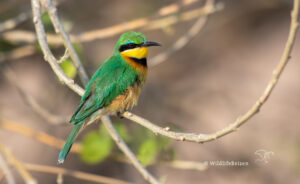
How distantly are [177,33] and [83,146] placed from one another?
248cm

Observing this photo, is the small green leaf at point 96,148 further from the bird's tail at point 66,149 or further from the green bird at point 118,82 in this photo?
the bird's tail at point 66,149

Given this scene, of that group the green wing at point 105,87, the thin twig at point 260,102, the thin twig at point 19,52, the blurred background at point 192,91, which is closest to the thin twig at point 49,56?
the green wing at point 105,87

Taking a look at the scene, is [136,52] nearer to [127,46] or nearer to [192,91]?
[127,46]

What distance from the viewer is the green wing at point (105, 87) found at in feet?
7.40

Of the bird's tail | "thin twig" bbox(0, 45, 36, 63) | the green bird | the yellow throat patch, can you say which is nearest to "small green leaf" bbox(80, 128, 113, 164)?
the green bird

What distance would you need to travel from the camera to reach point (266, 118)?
4266mm

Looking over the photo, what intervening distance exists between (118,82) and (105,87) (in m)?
0.10

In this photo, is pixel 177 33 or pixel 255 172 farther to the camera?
pixel 177 33

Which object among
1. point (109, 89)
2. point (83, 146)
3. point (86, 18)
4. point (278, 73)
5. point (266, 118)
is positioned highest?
point (86, 18)

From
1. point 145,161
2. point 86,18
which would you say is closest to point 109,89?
point 145,161

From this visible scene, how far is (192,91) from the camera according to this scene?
4332 mm

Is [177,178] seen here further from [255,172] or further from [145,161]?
[145,161]

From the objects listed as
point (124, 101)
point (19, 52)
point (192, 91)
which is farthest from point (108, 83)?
point (192, 91)

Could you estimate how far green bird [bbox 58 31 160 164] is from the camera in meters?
2.28
